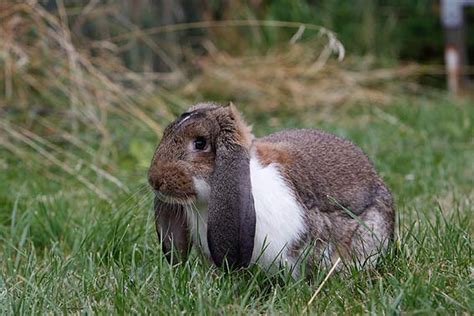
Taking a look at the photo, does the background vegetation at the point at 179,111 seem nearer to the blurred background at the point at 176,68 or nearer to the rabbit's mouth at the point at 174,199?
the blurred background at the point at 176,68

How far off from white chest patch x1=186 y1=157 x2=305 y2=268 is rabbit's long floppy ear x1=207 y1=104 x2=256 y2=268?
0.20 feet

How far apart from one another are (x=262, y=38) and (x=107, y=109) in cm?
274

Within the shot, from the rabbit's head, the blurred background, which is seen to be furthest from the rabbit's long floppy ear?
the blurred background

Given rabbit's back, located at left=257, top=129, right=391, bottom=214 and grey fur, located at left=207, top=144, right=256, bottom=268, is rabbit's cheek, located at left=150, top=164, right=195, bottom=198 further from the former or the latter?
rabbit's back, located at left=257, top=129, right=391, bottom=214

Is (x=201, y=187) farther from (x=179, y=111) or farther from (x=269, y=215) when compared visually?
(x=179, y=111)

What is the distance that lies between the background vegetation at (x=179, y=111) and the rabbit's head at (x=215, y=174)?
12 cm

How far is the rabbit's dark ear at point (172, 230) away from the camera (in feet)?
8.79

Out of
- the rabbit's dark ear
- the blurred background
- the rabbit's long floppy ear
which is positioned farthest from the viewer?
the blurred background

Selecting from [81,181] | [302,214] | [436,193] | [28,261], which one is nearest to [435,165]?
[436,193]

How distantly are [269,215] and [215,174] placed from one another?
19 centimetres

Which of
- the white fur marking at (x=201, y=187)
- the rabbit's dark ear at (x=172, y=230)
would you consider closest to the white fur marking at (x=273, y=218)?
the white fur marking at (x=201, y=187)

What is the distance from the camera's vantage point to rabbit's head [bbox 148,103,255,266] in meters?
2.48

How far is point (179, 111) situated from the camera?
226 inches

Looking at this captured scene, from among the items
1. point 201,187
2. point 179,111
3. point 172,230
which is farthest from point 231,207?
point 179,111
